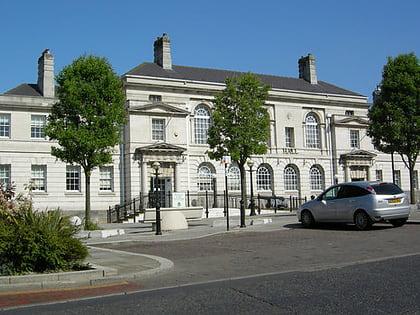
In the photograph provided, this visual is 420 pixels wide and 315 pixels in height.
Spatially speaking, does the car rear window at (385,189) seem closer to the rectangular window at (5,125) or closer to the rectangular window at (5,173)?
the rectangular window at (5,173)

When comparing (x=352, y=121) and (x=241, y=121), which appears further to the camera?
(x=352, y=121)

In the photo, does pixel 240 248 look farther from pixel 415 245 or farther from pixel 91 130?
pixel 91 130

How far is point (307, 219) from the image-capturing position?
730 inches

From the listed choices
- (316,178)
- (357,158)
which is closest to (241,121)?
(316,178)

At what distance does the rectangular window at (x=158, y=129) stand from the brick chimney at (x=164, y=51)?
651 cm

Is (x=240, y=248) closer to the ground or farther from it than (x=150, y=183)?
closer to the ground

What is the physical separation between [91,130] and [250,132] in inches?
422

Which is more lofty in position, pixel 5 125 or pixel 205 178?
pixel 5 125

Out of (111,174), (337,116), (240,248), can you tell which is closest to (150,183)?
(111,174)

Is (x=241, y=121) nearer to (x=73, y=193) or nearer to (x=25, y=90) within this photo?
(x=73, y=193)

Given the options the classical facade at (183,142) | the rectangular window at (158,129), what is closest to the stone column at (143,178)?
the classical facade at (183,142)

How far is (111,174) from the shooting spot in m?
37.2

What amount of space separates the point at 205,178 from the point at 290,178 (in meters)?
9.10

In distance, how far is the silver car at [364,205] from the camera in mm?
16094
